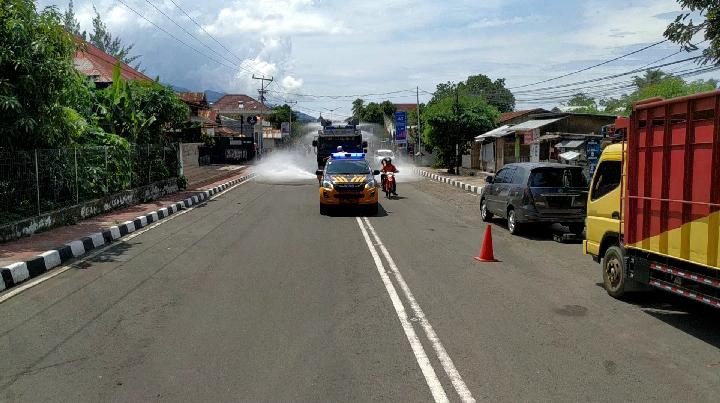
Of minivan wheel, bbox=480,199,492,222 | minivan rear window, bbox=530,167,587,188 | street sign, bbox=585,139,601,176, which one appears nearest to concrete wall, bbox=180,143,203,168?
minivan wheel, bbox=480,199,492,222

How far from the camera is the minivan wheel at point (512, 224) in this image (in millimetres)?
13519

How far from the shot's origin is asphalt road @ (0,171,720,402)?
454 cm

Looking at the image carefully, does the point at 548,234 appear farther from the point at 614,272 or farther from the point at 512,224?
the point at 614,272

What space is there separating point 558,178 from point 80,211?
11355 millimetres

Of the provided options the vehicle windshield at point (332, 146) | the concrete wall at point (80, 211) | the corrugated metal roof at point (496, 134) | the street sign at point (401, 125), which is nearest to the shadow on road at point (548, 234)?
the concrete wall at point (80, 211)

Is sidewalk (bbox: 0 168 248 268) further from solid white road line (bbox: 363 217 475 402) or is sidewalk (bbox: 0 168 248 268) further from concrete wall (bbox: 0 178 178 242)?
solid white road line (bbox: 363 217 475 402)

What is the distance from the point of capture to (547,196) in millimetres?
12828

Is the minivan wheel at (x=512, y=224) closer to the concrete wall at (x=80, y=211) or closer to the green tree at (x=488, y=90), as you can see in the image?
the concrete wall at (x=80, y=211)

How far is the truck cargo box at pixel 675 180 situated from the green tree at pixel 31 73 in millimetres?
10481

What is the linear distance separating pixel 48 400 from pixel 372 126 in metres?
95.1

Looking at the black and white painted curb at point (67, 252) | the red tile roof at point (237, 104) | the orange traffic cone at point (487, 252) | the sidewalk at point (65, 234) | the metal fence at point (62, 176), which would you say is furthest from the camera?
the red tile roof at point (237, 104)

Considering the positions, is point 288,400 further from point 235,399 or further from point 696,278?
point 696,278

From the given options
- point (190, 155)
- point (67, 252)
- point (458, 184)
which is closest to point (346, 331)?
point (67, 252)

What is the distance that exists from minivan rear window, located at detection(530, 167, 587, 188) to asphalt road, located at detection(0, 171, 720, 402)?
238 centimetres
